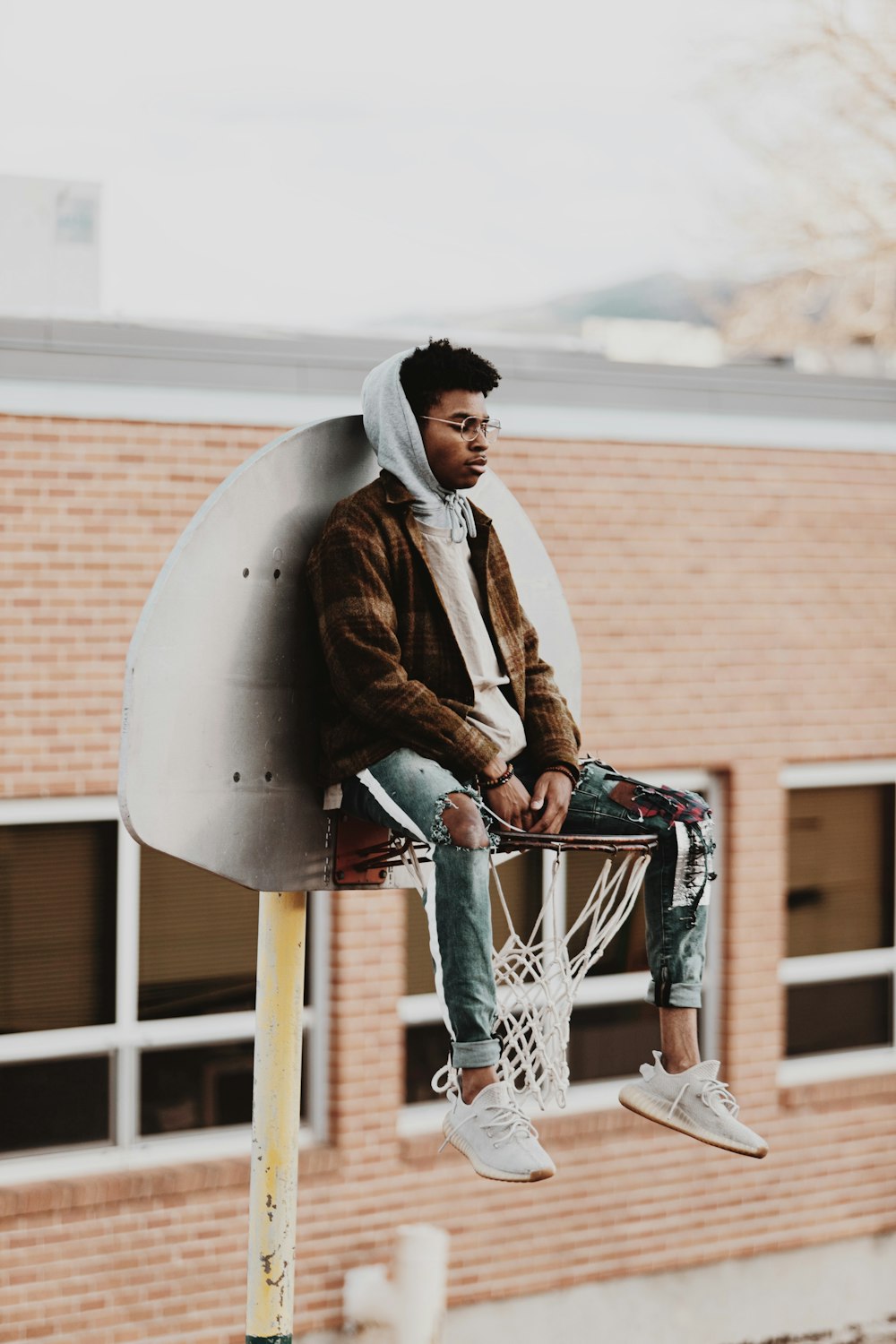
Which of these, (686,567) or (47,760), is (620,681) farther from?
(47,760)

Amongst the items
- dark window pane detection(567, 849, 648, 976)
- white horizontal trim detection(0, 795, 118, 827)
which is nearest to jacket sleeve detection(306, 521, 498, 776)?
white horizontal trim detection(0, 795, 118, 827)

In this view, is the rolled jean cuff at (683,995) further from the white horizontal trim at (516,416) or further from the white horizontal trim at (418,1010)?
the white horizontal trim at (418,1010)

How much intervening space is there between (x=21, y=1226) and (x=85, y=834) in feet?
6.10

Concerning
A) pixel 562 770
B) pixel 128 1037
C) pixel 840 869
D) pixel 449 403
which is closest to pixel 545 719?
pixel 562 770

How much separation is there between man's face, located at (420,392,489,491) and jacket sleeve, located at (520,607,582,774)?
18.0 inches

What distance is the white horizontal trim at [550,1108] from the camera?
8766 millimetres

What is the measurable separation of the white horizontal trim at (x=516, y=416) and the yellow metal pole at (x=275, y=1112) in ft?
11.8

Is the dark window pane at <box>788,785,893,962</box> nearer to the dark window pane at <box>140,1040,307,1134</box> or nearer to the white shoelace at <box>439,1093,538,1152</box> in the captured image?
the dark window pane at <box>140,1040,307,1134</box>

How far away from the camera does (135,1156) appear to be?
8.18 m

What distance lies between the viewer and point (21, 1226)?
775 cm

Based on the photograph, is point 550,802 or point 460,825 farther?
→ point 550,802

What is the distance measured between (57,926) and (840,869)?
4.85m

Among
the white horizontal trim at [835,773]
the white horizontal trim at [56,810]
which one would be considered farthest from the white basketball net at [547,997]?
the white horizontal trim at [835,773]

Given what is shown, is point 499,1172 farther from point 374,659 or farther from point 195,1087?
point 195,1087
